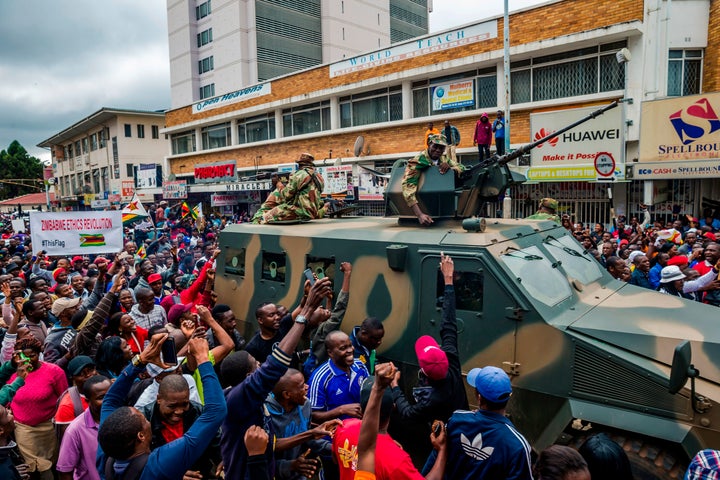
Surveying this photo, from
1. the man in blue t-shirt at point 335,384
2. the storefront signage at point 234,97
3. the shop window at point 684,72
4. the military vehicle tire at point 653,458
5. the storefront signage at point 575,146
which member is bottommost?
the military vehicle tire at point 653,458

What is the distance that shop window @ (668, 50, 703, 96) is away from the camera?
566 inches

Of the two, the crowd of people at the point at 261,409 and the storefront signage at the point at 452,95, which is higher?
the storefront signage at the point at 452,95

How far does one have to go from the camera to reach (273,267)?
5.78 metres

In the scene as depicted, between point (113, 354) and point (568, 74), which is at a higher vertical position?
point (568, 74)

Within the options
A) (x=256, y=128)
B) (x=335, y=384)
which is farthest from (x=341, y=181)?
(x=335, y=384)

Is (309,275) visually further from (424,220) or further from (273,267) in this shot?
(424,220)

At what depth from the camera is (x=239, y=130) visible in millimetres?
28375

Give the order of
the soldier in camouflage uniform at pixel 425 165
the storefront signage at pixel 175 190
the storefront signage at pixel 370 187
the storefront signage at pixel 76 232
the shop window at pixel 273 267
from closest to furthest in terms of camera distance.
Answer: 1. the soldier in camouflage uniform at pixel 425 165
2. the shop window at pixel 273 267
3. the storefront signage at pixel 76 232
4. the storefront signage at pixel 370 187
5. the storefront signage at pixel 175 190

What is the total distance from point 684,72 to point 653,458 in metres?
14.7

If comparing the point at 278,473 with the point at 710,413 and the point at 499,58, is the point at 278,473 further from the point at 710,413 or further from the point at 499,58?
the point at 499,58

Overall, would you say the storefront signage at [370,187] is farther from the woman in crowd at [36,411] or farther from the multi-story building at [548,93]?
the woman in crowd at [36,411]

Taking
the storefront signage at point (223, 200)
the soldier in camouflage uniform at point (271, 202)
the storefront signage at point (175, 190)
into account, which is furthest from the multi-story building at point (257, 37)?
the soldier in camouflage uniform at point (271, 202)

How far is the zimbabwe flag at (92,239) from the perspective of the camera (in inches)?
394

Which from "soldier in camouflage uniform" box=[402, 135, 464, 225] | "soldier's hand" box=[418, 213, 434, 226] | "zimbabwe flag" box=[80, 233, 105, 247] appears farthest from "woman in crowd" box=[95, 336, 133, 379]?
"zimbabwe flag" box=[80, 233, 105, 247]
